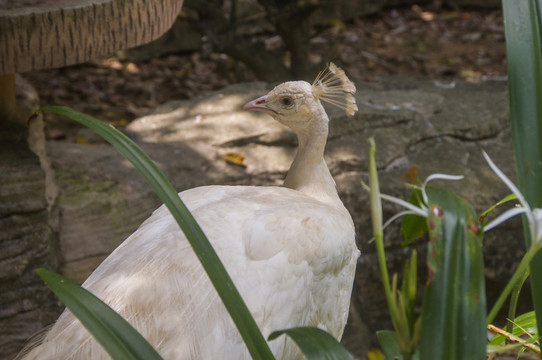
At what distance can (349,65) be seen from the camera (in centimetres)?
555

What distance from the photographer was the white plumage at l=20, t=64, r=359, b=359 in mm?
1515

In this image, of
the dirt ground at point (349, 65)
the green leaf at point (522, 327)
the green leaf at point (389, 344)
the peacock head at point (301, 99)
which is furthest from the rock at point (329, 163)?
the green leaf at point (389, 344)

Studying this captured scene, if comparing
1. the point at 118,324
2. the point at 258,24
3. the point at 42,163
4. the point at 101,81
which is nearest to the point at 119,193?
the point at 42,163

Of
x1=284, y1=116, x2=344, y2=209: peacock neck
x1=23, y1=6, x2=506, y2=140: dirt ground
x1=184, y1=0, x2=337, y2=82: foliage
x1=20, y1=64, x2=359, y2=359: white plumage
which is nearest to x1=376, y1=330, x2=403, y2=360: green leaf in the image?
x1=20, y1=64, x2=359, y2=359: white plumage

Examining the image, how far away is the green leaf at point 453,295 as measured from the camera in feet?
3.07

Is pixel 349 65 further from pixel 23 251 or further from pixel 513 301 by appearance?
pixel 513 301

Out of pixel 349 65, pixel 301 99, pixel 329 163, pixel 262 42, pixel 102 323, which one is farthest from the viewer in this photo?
pixel 349 65

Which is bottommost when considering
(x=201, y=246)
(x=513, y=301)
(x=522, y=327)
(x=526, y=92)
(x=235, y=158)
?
(x=235, y=158)

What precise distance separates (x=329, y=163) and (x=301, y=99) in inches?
33.6

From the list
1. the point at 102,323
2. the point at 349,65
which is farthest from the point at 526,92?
the point at 349,65

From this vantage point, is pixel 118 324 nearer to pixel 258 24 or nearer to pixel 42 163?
pixel 42 163

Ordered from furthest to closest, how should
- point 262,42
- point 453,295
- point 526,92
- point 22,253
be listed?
1. point 262,42
2. point 22,253
3. point 526,92
4. point 453,295

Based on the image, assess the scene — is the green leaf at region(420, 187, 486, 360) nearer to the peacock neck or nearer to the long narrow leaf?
the long narrow leaf

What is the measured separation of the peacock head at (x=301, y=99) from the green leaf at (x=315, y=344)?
1.19 meters
